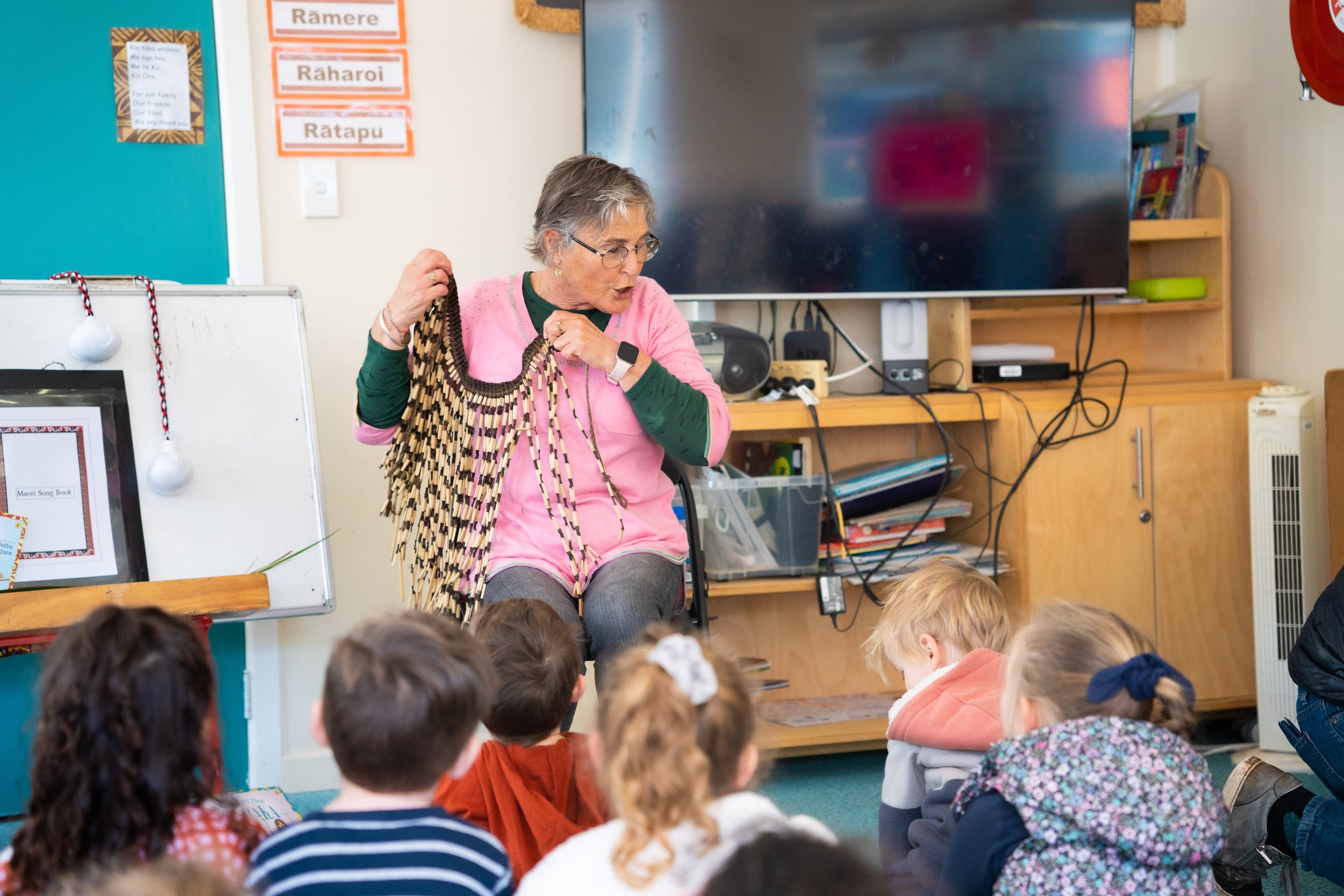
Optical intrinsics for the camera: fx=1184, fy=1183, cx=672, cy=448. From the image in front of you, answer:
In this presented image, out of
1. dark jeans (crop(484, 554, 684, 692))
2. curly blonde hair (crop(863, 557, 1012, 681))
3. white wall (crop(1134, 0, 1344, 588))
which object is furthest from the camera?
white wall (crop(1134, 0, 1344, 588))

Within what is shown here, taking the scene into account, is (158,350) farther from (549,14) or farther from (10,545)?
(549,14)

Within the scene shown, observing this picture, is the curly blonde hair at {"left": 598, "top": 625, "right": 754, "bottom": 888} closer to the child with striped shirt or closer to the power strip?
the child with striped shirt

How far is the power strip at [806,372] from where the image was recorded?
2.62 meters

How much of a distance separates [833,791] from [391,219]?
1.57 m

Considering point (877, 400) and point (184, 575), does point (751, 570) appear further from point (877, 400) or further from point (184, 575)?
point (184, 575)

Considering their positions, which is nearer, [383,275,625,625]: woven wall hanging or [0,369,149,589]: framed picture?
[383,275,625,625]: woven wall hanging

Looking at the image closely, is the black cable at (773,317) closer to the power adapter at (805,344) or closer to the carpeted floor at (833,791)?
the power adapter at (805,344)

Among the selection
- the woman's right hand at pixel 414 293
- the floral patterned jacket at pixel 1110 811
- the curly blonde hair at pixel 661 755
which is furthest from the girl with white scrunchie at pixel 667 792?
the woman's right hand at pixel 414 293

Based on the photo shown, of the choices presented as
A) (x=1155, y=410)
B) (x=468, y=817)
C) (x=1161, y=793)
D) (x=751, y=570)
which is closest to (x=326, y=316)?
(x=751, y=570)

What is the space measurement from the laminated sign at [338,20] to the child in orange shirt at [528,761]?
5.50 ft

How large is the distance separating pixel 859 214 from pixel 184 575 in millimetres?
1617

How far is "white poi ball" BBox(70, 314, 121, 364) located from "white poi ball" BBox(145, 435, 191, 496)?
193mm

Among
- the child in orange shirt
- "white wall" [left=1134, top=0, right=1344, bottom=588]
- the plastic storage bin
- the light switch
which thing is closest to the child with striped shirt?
the child in orange shirt

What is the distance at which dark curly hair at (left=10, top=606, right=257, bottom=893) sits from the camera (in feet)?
3.10
